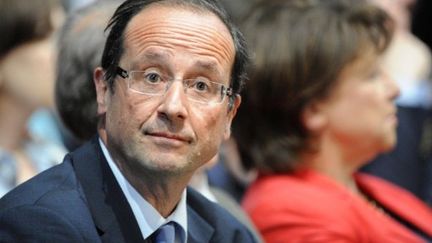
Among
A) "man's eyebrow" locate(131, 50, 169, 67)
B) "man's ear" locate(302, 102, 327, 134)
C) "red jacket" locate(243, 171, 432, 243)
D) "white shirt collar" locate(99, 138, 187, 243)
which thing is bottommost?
"red jacket" locate(243, 171, 432, 243)

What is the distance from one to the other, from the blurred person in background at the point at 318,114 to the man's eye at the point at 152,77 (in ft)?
4.99

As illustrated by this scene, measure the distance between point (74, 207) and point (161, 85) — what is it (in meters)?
0.32

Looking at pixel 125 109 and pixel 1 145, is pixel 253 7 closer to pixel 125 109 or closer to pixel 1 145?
pixel 1 145

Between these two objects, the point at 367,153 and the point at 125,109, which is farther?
the point at 367,153

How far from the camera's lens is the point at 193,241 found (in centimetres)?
247

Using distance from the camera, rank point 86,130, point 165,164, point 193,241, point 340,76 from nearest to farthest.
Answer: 1. point 165,164
2. point 193,241
3. point 86,130
4. point 340,76

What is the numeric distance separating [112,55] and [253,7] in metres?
1.79

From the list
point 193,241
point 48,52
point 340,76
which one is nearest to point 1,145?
point 48,52

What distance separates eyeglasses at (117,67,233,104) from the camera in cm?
226

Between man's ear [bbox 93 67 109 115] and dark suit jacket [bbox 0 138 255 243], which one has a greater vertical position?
man's ear [bbox 93 67 109 115]

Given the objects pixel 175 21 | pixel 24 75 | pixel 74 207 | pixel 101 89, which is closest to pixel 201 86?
pixel 175 21

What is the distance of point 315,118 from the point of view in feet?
13.0

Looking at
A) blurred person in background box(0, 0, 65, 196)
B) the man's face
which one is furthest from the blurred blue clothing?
the man's face

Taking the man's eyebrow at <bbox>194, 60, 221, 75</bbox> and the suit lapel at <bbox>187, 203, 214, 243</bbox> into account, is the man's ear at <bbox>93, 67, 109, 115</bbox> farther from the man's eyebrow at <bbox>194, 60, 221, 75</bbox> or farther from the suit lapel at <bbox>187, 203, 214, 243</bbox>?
the suit lapel at <bbox>187, 203, 214, 243</bbox>
